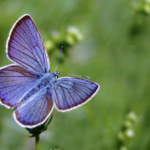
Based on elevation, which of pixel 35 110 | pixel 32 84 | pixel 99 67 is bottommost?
pixel 35 110

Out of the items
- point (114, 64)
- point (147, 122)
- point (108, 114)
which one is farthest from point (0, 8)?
point (147, 122)

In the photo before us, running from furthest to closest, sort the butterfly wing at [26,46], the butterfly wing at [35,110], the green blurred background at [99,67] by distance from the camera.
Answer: the green blurred background at [99,67] → the butterfly wing at [26,46] → the butterfly wing at [35,110]

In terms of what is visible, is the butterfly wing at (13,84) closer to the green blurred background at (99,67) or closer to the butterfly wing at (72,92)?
the butterfly wing at (72,92)

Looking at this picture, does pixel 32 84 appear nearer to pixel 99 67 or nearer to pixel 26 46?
pixel 26 46

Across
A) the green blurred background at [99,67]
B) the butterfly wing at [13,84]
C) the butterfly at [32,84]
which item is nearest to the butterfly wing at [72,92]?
the butterfly at [32,84]

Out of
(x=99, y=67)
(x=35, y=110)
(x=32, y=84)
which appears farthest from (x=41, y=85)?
(x=99, y=67)

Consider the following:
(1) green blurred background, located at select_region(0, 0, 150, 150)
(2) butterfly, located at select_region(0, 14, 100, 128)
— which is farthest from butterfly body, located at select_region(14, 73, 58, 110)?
(1) green blurred background, located at select_region(0, 0, 150, 150)

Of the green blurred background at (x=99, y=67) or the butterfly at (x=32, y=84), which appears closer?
the butterfly at (x=32, y=84)

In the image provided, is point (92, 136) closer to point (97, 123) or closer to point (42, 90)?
point (97, 123)

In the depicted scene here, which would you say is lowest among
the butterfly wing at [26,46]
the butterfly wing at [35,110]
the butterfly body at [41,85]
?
the butterfly wing at [35,110]
